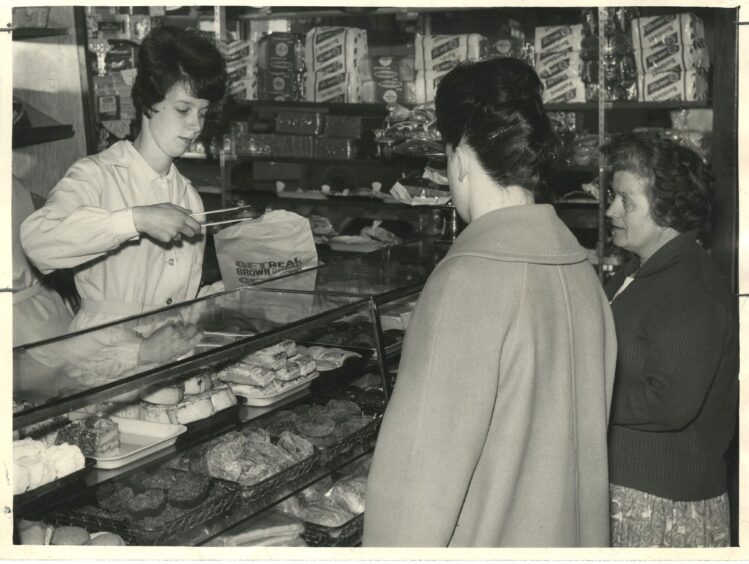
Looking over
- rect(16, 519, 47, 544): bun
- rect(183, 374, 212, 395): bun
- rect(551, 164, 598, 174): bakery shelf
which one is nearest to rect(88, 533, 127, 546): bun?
rect(16, 519, 47, 544): bun

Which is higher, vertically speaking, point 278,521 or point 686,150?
point 686,150

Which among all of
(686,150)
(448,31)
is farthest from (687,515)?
(448,31)

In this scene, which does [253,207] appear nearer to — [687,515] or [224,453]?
[224,453]

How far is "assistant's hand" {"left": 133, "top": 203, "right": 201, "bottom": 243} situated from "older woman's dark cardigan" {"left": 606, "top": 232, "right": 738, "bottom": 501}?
1.22m

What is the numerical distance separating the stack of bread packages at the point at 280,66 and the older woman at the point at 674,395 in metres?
2.79

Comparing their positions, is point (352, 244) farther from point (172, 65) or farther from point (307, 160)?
point (172, 65)

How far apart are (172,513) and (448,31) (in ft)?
13.2

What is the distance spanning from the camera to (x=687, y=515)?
2.41 meters

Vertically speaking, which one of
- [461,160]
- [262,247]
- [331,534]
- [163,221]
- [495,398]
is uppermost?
[461,160]

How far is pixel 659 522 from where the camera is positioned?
Result: 241 centimetres

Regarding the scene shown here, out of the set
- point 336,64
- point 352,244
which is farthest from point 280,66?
point 352,244

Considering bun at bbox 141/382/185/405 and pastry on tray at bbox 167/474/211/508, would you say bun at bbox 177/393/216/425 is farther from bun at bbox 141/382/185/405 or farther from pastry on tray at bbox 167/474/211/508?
pastry on tray at bbox 167/474/211/508

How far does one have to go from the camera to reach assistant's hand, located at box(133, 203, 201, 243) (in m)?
2.39

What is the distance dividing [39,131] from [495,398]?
7.76 ft
